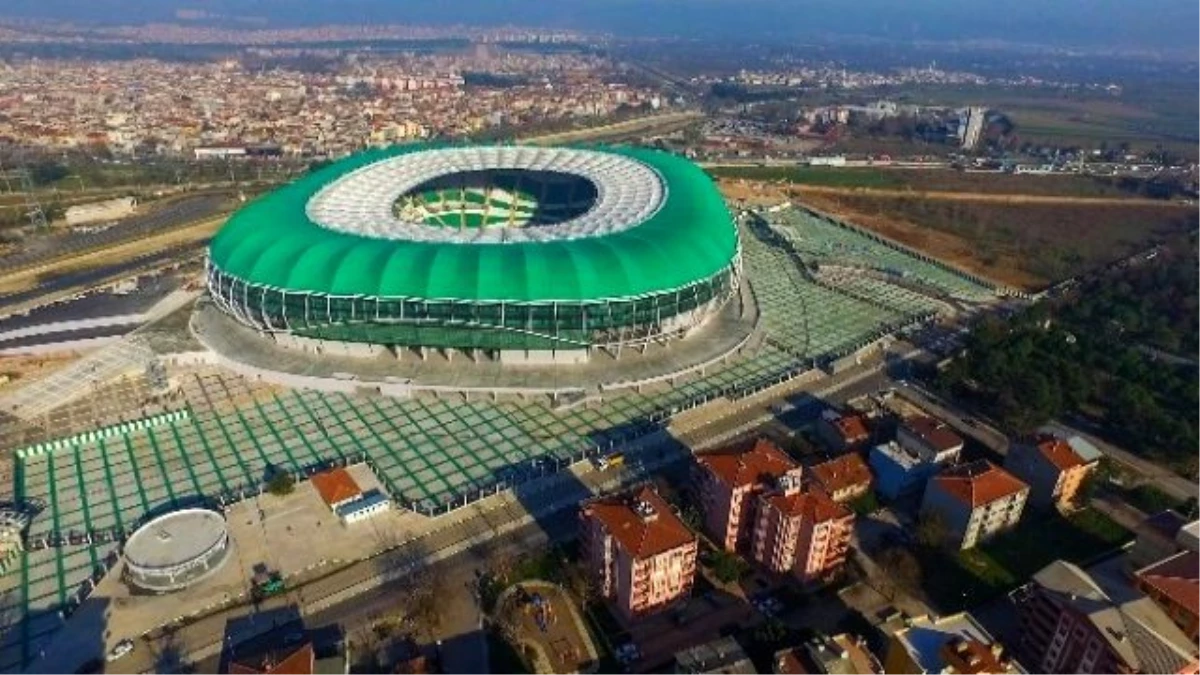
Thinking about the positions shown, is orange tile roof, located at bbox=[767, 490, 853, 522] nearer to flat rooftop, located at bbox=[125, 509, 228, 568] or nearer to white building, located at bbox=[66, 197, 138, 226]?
flat rooftop, located at bbox=[125, 509, 228, 568]

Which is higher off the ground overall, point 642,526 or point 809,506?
point 642,526

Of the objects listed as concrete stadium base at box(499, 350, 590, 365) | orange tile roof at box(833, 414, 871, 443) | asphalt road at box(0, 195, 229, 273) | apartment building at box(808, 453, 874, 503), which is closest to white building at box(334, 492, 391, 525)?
concrete stadium base at box(499, 350, 590, 365)

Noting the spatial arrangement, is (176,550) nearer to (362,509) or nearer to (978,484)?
(362,509)

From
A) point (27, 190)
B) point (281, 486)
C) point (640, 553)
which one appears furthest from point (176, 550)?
point (27, 190)

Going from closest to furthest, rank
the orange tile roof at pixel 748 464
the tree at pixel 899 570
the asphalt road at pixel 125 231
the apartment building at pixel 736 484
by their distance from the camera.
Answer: the tree at pixel 899 570 → the apartment building at pixel 736 484 → the orange tile roof at pixel 748 464 → the asphalt road at pixel 125 231

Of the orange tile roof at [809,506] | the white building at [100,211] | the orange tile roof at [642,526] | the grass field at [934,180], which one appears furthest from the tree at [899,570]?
the white building at [100,211]

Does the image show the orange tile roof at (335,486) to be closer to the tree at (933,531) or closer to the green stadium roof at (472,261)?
the green stadium roof at (472,261)
